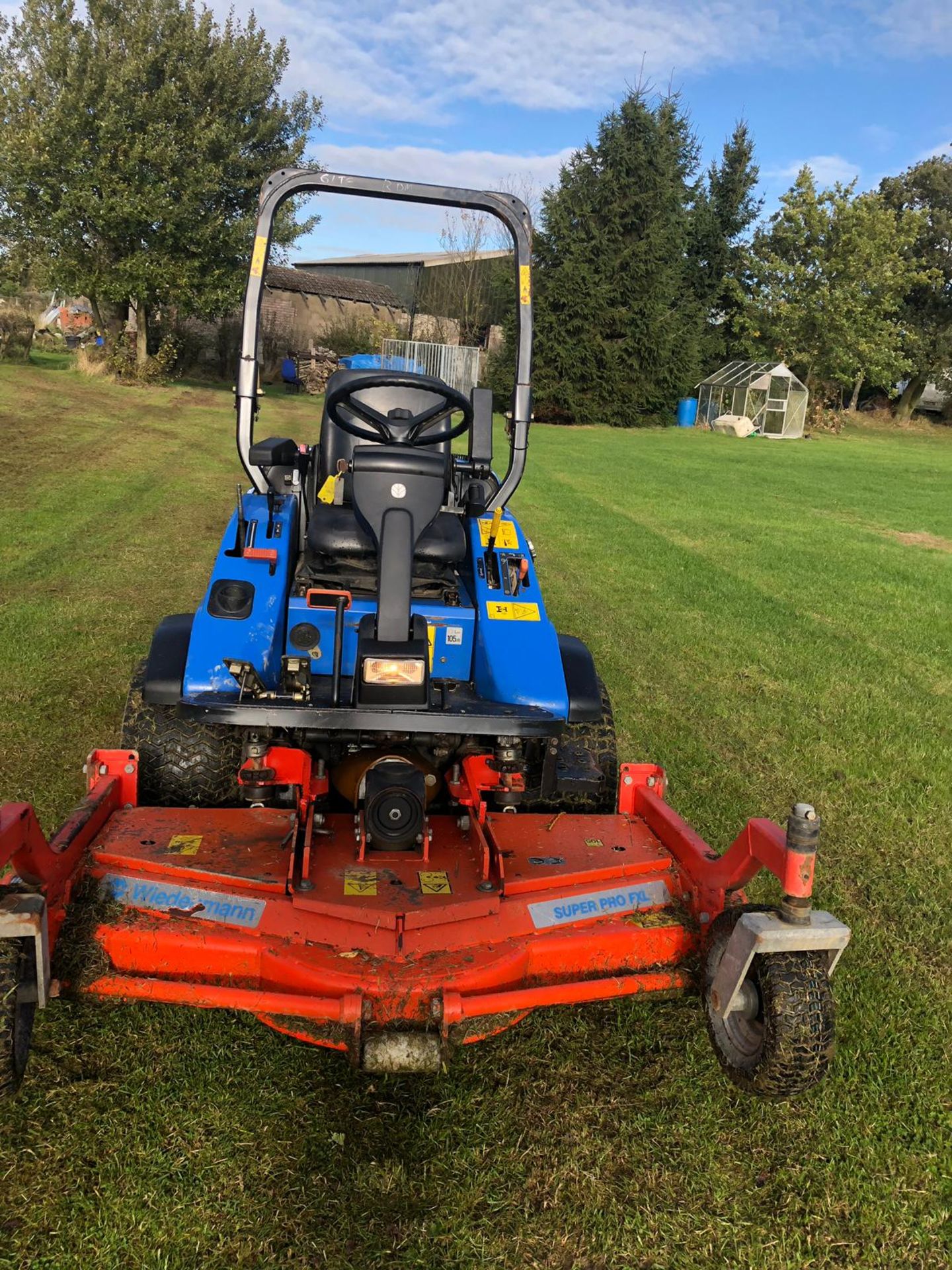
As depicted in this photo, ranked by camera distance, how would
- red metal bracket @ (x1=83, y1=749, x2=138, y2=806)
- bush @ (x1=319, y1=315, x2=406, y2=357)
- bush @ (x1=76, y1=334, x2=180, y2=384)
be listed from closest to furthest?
red metal bracket @ (x1=83, y1=749, x2=138, y2=806), bush @ (x1=76, y1=334, x2=180, y2=384), bush @ (x1=319, y1=315, x2=406, y2=357)

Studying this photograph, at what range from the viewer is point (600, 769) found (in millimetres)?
3705

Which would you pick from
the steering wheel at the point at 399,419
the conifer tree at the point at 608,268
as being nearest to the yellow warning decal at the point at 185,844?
the steering wheel at the point at 399,419

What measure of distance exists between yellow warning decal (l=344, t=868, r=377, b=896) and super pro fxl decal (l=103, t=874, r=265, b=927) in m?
0.26

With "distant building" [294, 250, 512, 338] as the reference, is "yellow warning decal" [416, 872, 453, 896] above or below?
below

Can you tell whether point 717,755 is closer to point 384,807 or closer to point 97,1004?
point 384,807

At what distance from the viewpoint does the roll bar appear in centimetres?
395

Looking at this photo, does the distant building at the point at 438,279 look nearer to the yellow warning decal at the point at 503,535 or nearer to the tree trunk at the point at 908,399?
the tree trunk at the point at 908,399

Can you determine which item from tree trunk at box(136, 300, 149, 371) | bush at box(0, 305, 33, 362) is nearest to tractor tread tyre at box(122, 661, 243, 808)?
tree trunk at box(136, 300, 149, 371)

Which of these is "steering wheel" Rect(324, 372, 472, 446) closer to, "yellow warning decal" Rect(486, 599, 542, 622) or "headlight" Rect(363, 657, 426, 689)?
"yellow warning decal" Rect(486, 599, 542, 622)

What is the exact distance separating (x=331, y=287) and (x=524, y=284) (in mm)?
32103

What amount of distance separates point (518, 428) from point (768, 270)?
38211 mm

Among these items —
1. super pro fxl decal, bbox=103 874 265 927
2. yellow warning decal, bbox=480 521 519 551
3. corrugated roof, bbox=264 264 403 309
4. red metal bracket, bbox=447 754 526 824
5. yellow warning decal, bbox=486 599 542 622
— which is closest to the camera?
super pro fxl decal, bbox=103 874 265 927

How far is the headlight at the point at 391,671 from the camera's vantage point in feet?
9.29

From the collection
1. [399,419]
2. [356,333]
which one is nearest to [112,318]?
[356,333]
